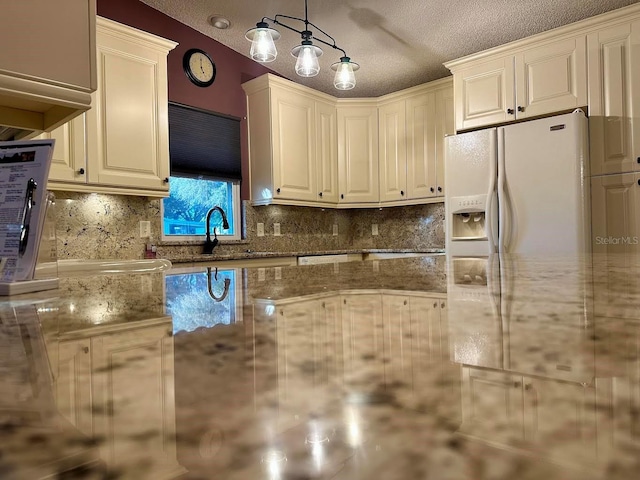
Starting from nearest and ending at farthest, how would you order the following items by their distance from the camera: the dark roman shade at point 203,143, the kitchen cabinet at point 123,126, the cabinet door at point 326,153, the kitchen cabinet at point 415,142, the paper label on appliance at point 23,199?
the paper label on appliance at point 23,199 < the kitchen cabinet at point 123,126 < the dark roman shade at point 203,143 < the kitchen cabinet at point 415,142 < the cabinet door at point 326,153

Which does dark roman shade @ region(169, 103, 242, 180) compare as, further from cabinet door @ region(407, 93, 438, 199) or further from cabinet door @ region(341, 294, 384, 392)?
cabinet door @ region(341, 294, 384, 392)

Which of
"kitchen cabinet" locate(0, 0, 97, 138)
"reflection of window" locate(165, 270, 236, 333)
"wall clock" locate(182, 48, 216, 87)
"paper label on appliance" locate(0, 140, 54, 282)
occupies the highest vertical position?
"wall clock" locate(182, 48, 216, 87)

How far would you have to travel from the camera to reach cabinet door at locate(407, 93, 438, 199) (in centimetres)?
386

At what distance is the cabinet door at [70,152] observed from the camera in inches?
95.9

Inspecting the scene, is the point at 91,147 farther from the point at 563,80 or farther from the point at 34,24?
the point at 563,80

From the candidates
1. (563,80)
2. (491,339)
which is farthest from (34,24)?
(563,80)

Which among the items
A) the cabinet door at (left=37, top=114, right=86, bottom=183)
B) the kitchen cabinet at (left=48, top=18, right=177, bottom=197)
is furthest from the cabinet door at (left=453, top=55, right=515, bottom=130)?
the cabinet door at (left=37, top=114, right=86, bottom=183)

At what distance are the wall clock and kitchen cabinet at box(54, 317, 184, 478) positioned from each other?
11.6 ft

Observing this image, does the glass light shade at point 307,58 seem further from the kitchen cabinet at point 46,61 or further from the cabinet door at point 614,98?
the cabinet door at point 614,98

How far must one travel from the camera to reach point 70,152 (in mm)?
2488

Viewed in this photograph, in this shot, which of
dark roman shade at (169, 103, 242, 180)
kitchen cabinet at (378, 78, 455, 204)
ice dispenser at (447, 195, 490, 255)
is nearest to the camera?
ice dispenser at (447, 195, 490, 255)

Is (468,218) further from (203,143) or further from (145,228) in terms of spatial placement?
(145,228)

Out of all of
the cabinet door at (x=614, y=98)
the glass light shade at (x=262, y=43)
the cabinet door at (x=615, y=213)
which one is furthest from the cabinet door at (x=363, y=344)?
the cabinet door at (x=614, y=98)

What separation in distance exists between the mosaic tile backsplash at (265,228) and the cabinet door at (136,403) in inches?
108
